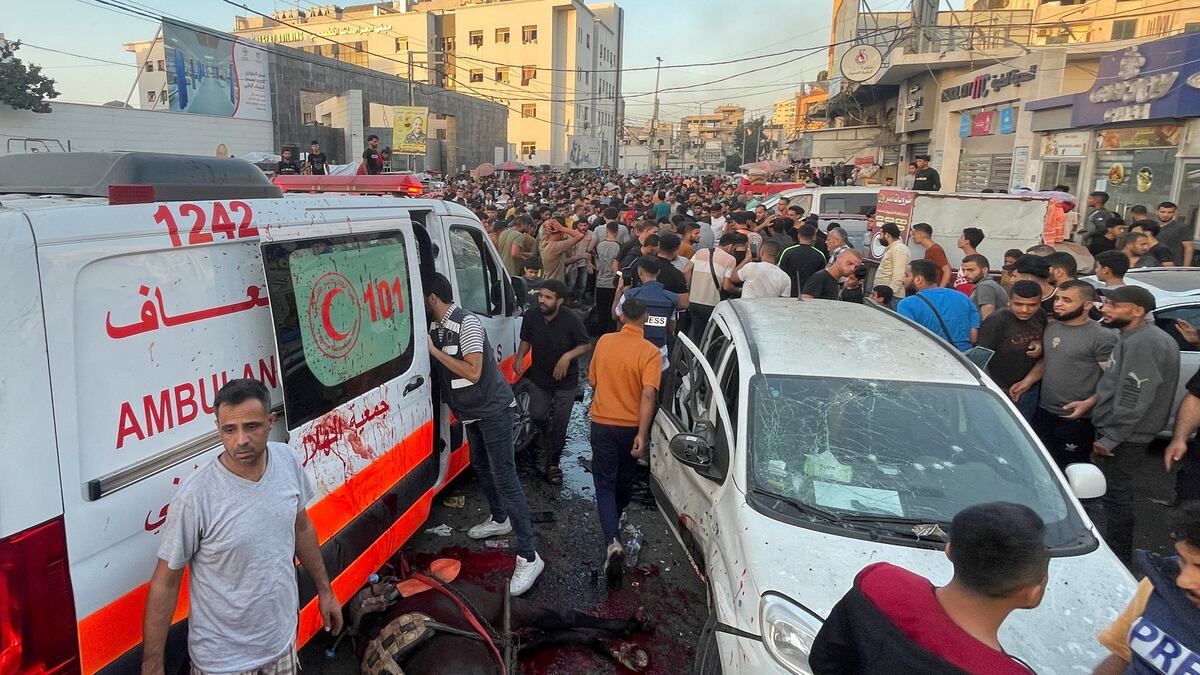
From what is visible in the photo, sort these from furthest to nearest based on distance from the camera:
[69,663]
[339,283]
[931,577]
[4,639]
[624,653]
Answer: [624,653]
[339,283]
[931,577]
[69,663]
[4,639]

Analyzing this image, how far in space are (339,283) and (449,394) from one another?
1160 mm

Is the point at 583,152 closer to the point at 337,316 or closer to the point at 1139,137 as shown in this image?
the point at 1139,137

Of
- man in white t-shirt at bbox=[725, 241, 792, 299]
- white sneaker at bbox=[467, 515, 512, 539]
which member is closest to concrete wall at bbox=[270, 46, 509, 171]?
man in white t-shirt at bbox=[725, 241, 792, 299]

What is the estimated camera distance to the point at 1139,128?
13047 mm

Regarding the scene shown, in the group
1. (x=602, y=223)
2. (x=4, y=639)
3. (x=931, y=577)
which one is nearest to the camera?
(x=4, y=639)

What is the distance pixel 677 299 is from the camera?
6559 mm

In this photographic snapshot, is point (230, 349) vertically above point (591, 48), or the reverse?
point (591, 48)

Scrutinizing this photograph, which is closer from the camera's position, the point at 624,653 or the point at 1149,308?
the point at 624,653

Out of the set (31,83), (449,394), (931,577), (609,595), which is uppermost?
(31,83)

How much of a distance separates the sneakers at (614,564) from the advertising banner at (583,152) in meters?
49.4

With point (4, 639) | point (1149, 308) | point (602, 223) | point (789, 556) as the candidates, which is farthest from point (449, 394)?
point (602, 223)

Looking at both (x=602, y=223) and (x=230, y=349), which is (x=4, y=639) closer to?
(x=230, y=349)

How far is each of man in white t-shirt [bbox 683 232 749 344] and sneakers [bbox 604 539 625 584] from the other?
3.76 metres

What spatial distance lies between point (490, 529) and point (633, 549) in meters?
0.95
